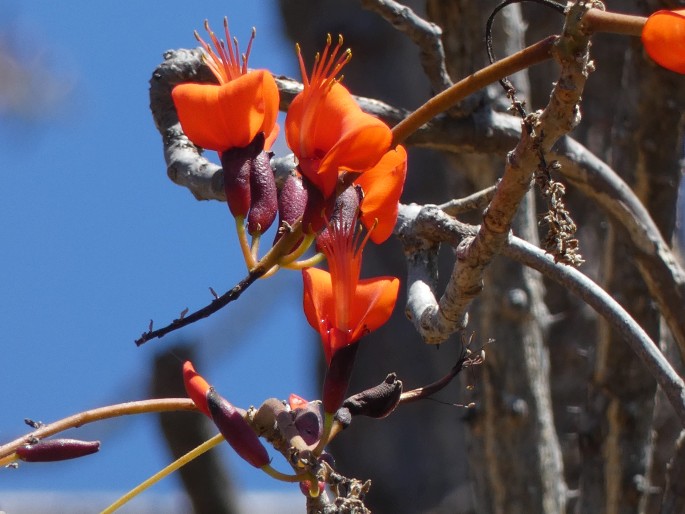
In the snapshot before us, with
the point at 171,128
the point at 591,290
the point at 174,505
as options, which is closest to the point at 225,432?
the point at 591,290

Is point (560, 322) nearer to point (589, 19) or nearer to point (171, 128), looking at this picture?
point (171, 128)

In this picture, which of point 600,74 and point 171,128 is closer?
point 171,128

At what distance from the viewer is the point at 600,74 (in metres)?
3.07

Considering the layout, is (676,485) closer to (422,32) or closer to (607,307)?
(607,307)

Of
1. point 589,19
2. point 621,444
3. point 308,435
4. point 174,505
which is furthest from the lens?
point 174,505

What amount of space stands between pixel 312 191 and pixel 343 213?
0.07 meters

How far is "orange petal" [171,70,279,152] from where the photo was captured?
86 cm

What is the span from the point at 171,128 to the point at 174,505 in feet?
5.49

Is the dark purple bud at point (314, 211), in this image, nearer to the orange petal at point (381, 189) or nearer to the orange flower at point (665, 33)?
the orange petal at point (381, 189)

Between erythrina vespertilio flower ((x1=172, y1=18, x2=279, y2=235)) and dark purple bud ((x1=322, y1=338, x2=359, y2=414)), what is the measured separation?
128 millimetres

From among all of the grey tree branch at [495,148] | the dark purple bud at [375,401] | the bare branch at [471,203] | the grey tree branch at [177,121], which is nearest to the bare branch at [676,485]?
the grey tree branch at [495,148]

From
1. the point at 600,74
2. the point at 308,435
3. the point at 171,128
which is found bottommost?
the point at 308,435

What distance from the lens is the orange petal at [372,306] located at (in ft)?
2.81

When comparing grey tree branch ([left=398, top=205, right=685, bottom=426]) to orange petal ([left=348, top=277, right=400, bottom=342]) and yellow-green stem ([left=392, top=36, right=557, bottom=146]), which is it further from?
yellow-green stem ([left=392, top=36, right=557, bottom=146])
